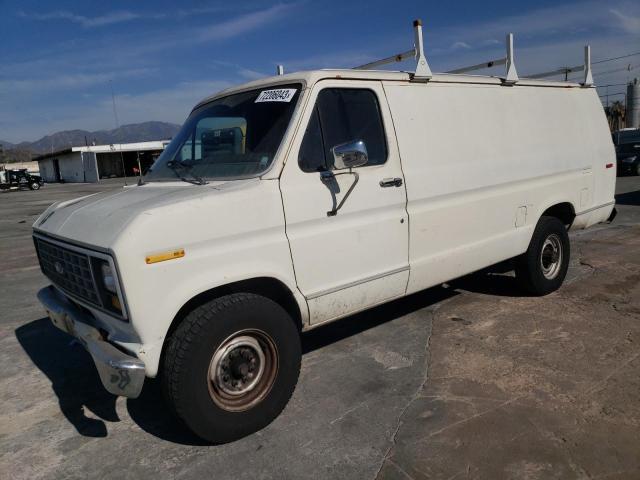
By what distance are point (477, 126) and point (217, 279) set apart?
2.77m

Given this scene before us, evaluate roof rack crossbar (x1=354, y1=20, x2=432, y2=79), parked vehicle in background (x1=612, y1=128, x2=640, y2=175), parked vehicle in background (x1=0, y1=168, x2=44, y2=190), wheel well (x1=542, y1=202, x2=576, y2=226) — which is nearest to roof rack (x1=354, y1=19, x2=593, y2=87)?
roof rack crossbar (x1=354, y1=20, x2=432, y2=79)

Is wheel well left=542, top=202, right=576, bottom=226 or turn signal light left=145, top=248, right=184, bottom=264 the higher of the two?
turn signal light left=145, top=248, right=184, bottom=264

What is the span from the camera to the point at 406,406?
128 inches

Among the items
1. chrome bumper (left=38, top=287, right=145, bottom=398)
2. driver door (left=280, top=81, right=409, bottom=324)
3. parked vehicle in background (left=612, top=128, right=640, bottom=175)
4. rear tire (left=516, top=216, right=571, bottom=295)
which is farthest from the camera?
parked vehicle in background (left=612, top=128, right=640, bottom=175)

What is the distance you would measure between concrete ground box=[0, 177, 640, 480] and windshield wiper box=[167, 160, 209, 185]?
1.60 metres

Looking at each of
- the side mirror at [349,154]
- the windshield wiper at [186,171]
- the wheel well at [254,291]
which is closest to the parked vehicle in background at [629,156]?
the side mirror at [349,154]

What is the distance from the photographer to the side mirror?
3.05 meters

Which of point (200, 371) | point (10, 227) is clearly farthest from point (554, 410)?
point (10, 227)

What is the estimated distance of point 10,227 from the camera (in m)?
14.7

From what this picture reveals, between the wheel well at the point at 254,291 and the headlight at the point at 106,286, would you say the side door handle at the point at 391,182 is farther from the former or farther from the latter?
the headlight at the point at 106,286

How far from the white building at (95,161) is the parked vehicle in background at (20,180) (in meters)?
5.96

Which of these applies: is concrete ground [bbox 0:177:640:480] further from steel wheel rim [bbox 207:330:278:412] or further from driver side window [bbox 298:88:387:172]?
driver side window [bbox 298:88:387:172]

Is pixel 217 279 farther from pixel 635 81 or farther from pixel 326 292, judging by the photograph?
pixel 635 81

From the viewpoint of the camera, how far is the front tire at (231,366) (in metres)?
2.74
